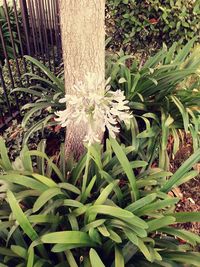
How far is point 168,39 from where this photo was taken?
432 cm

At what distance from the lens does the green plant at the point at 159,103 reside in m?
2.70

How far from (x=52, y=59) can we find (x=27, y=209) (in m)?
2.34

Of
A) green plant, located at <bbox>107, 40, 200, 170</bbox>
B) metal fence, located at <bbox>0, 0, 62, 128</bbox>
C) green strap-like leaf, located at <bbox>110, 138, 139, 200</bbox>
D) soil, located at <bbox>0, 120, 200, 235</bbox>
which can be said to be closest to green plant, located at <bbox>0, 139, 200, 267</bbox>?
green strap-like leaf, located at <bbox>110, 138, 139, 200</bbox>

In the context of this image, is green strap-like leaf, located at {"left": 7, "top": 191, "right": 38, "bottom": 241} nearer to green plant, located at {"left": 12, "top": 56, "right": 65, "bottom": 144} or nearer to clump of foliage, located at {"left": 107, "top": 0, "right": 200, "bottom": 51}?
green plant, located at {"left": 12, "top": 56, "right": 65, "bottom": 144}

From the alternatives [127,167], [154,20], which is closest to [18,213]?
[127,167]

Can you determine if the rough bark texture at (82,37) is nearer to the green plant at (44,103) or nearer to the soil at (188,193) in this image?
the green plant at (44,103)

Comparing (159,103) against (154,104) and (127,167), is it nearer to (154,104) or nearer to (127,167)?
(154,104)

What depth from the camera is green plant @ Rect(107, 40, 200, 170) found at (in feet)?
8.86

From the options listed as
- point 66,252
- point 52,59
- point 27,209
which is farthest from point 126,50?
point 66,252

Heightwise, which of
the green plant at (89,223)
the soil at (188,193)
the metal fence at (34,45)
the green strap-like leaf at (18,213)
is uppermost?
the metal fence at (34,45)

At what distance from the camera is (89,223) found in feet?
6.24

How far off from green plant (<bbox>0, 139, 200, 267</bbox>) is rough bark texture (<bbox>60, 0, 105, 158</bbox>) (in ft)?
1.74

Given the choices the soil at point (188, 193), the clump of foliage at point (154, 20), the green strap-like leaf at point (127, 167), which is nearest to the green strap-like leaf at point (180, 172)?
the green strap-like leaf at point (127, 167)

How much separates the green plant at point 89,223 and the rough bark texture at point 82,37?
53 cm
